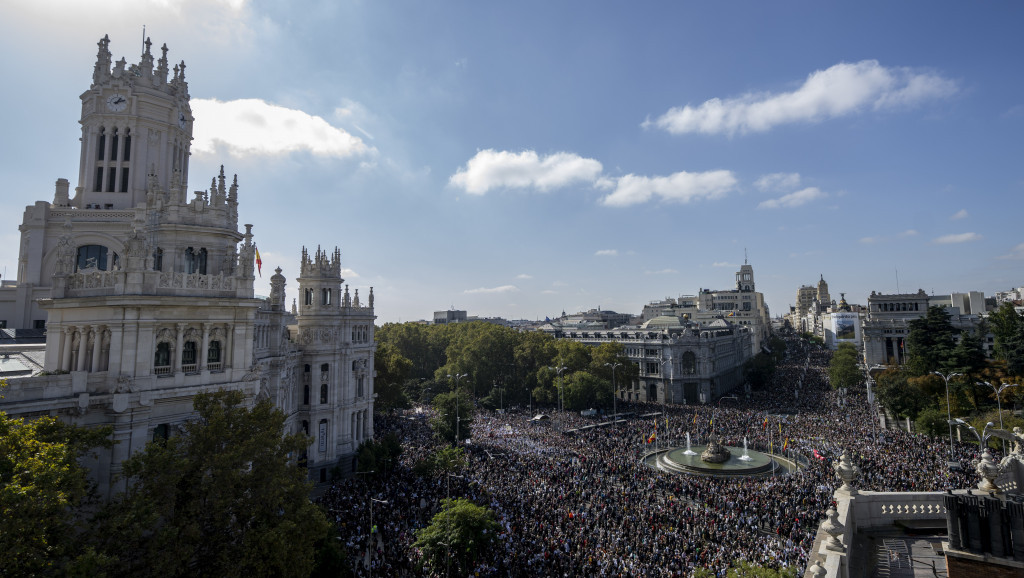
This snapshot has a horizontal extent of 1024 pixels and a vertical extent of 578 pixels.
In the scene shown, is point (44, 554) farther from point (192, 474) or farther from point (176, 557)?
point (192, 474)

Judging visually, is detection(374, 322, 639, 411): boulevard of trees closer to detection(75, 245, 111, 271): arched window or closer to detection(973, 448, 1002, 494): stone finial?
detection(75, 245, 111, 271): arched window

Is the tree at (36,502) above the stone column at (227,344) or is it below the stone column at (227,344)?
below

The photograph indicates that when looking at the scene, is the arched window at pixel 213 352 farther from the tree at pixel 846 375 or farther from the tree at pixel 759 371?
the tree at pixel 759 371

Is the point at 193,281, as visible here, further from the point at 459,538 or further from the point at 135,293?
the point at 459,538

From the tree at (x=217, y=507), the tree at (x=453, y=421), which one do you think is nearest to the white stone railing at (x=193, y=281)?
the tree at (x=217, y=507)

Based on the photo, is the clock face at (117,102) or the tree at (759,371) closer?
the clock face at (117,102)

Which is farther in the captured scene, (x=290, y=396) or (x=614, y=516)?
(x=290, y=396)

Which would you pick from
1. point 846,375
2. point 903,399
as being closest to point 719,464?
point 903,399

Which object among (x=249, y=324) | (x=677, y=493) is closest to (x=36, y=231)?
(x=249, y=324)
